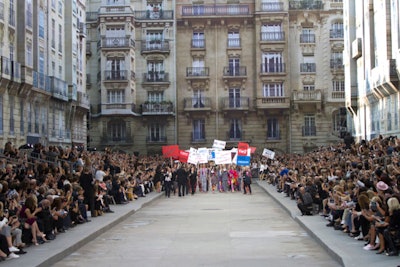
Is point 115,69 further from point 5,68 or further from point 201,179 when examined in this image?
Answer: point 5,68

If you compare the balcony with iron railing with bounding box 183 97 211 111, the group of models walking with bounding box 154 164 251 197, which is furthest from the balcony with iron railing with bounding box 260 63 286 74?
the group of models walking with bounding box 154 164 251 197

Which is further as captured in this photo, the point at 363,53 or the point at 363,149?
the point at 363,53

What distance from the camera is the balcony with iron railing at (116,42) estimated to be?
6519cm

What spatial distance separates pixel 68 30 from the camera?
168 feet

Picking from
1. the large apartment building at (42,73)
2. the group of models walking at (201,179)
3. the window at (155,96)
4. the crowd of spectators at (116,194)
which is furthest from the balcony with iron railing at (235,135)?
the crowd of spectators at (116,194)

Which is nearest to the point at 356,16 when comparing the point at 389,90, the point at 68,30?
the point at 389,90

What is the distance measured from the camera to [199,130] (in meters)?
67.2

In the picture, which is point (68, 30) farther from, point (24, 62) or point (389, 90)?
point (389, 90)

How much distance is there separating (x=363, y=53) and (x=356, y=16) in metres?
4.21

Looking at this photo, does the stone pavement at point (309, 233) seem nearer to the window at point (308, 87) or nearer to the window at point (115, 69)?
the window at point (115, 69)

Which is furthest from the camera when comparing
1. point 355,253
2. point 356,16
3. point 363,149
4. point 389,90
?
point 356,16

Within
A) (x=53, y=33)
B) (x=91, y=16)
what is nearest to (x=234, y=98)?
(x=91, y=16)

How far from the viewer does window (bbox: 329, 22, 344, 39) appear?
66562 mm

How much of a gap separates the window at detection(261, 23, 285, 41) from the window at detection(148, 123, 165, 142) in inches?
502
